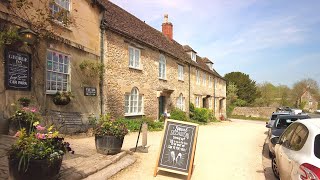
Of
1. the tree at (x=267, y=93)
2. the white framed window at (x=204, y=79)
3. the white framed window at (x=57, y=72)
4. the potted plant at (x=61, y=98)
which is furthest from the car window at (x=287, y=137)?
the tree at (x=267, y=93)

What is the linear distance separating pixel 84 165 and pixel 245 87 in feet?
175

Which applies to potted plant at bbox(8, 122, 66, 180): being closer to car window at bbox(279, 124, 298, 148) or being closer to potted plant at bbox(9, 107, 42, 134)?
potted plant at bbox(9, 107, 42, 134)

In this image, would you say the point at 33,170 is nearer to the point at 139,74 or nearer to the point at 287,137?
the point at 287,137

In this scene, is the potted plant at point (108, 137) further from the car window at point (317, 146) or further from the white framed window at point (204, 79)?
the white framed window at point (204, 79)

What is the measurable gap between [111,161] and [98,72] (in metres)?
6.46

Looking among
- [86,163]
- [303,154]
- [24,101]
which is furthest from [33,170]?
[24,101]

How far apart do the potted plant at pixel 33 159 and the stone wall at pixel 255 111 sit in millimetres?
46600

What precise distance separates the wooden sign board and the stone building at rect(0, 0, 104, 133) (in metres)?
4.88

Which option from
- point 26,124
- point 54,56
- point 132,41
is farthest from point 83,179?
point 132,41

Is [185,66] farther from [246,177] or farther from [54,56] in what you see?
[246,177]

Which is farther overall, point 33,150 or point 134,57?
point 134,57

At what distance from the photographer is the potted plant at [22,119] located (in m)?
8.23

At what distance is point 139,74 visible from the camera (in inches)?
657

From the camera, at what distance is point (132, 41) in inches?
626
